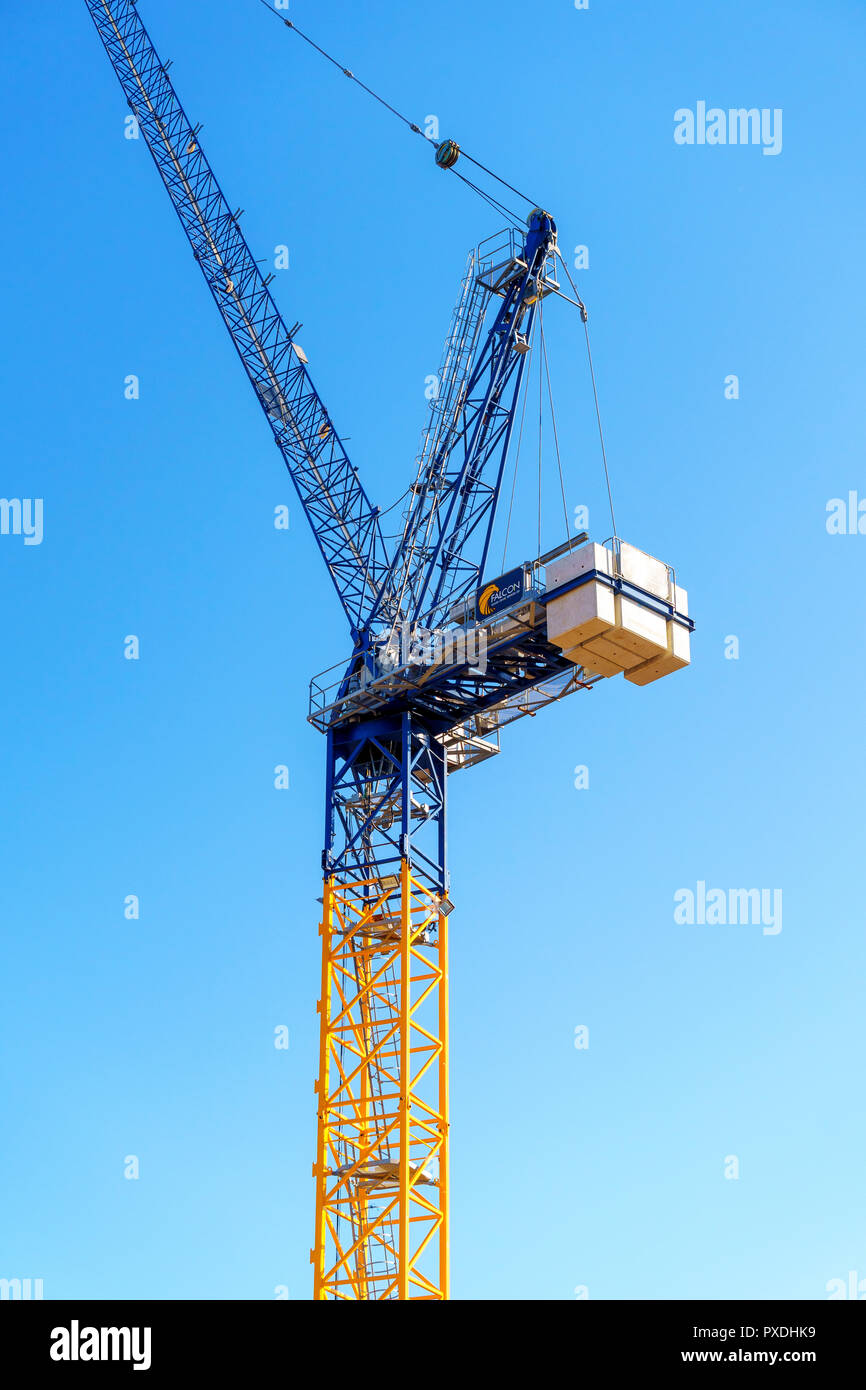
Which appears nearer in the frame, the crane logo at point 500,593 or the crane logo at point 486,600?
the crane logo at point 500,593

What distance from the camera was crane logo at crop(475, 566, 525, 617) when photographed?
55.1 m

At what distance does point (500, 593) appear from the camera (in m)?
55.8

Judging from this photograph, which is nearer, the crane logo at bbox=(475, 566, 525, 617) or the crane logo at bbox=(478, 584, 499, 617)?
the crane logo at bbox=(475, 566, 525, 617)

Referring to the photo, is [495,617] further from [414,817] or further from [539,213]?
[539,213]

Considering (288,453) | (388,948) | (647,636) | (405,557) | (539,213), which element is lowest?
(388,948)

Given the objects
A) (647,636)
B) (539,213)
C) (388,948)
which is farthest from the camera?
(539,213)

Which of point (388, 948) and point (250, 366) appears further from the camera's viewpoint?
point (250, 366)

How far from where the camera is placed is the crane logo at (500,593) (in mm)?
55062

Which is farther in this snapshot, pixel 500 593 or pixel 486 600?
pixel 486 600
